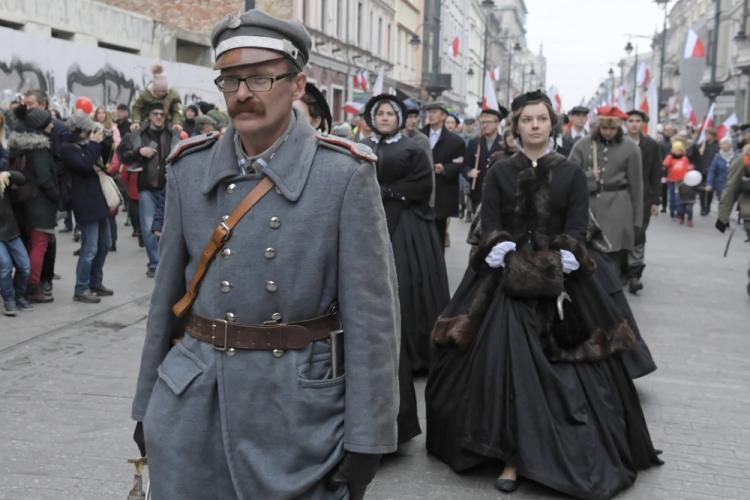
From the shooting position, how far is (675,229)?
18.5 metres

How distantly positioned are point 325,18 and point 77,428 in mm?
33103

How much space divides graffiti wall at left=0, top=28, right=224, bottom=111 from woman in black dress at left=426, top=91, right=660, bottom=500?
1020cm

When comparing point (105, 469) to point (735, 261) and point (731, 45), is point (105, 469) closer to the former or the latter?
point (735, 261)

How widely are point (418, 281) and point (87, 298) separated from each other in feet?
13.5

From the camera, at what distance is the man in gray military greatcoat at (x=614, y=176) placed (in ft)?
29.4

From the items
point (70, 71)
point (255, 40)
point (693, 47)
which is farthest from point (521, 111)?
point (693, 47)

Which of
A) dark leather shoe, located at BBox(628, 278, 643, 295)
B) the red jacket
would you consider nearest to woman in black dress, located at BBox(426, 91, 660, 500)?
dark leather shoe, located at BBox(628, 278, 643, 295)

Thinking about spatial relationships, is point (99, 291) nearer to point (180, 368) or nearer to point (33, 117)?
point (33, 117)

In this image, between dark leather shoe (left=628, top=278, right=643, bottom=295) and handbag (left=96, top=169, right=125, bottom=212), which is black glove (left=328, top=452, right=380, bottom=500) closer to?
handbag (left=96, top=169, right=125, bottom=212)

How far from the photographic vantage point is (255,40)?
242 cm

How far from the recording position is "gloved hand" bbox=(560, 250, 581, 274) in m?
4.66

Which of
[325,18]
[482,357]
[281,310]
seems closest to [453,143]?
[482,357]

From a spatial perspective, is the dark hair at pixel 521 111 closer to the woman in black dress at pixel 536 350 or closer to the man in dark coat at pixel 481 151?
the woman in black dress at pixel 536 350

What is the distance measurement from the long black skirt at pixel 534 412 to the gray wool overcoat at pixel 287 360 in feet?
6.95
